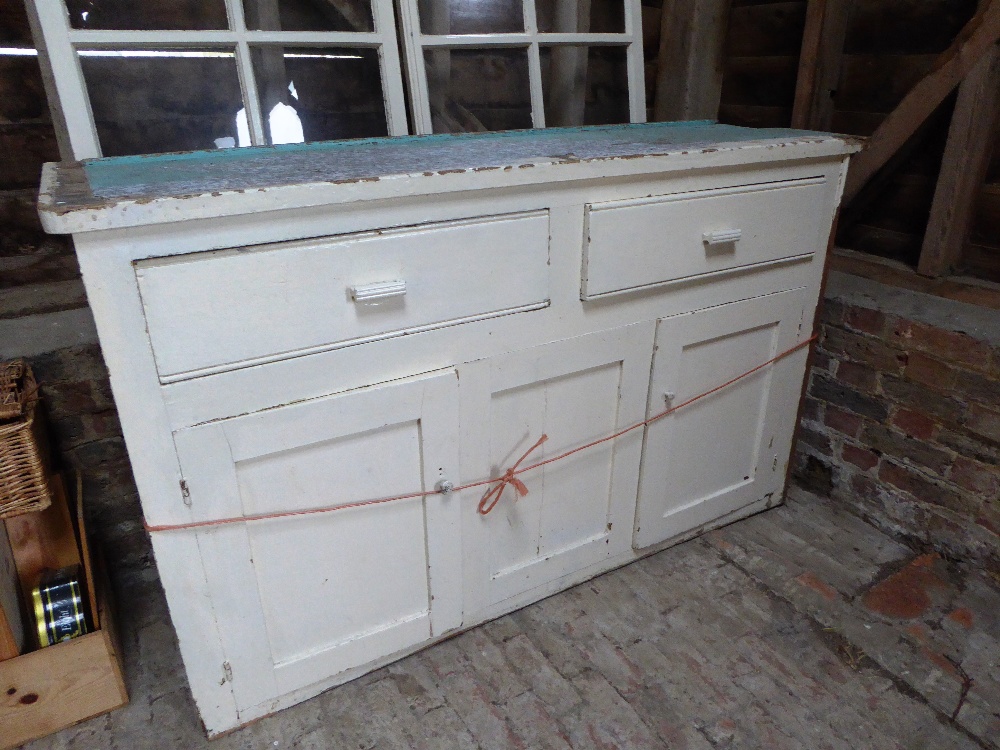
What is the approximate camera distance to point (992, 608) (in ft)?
5.15

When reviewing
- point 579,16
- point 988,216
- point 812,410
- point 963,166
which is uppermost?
point 579,16

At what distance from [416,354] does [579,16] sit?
134 centimetres

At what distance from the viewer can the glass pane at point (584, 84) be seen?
6.35ft

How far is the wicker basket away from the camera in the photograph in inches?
42.7

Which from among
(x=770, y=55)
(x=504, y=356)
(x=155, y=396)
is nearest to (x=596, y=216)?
(x=504, y=356)

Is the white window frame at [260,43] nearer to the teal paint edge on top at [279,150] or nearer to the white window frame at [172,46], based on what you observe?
the white window frame at [172,46]

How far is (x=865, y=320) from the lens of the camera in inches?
69.2

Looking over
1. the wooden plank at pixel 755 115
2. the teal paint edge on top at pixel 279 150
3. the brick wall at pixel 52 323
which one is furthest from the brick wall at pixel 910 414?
the brick wall at pixel 52 323

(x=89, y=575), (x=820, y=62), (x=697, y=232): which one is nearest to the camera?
(x=89, y=575)

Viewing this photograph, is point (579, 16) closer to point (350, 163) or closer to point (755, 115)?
point (755, 115)

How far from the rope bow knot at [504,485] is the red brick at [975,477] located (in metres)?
1.03

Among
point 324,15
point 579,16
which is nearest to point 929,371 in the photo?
point 579,16

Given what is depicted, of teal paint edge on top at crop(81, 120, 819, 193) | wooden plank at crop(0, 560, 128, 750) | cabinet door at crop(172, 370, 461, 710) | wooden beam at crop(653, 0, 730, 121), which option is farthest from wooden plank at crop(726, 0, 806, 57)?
wooden plank at crop(0, 560, 128, 750)

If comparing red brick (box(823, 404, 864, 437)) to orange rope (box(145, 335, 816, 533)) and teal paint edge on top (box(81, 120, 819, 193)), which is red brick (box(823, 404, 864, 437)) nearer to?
orange rope (box(145, 335, 816, 533))
